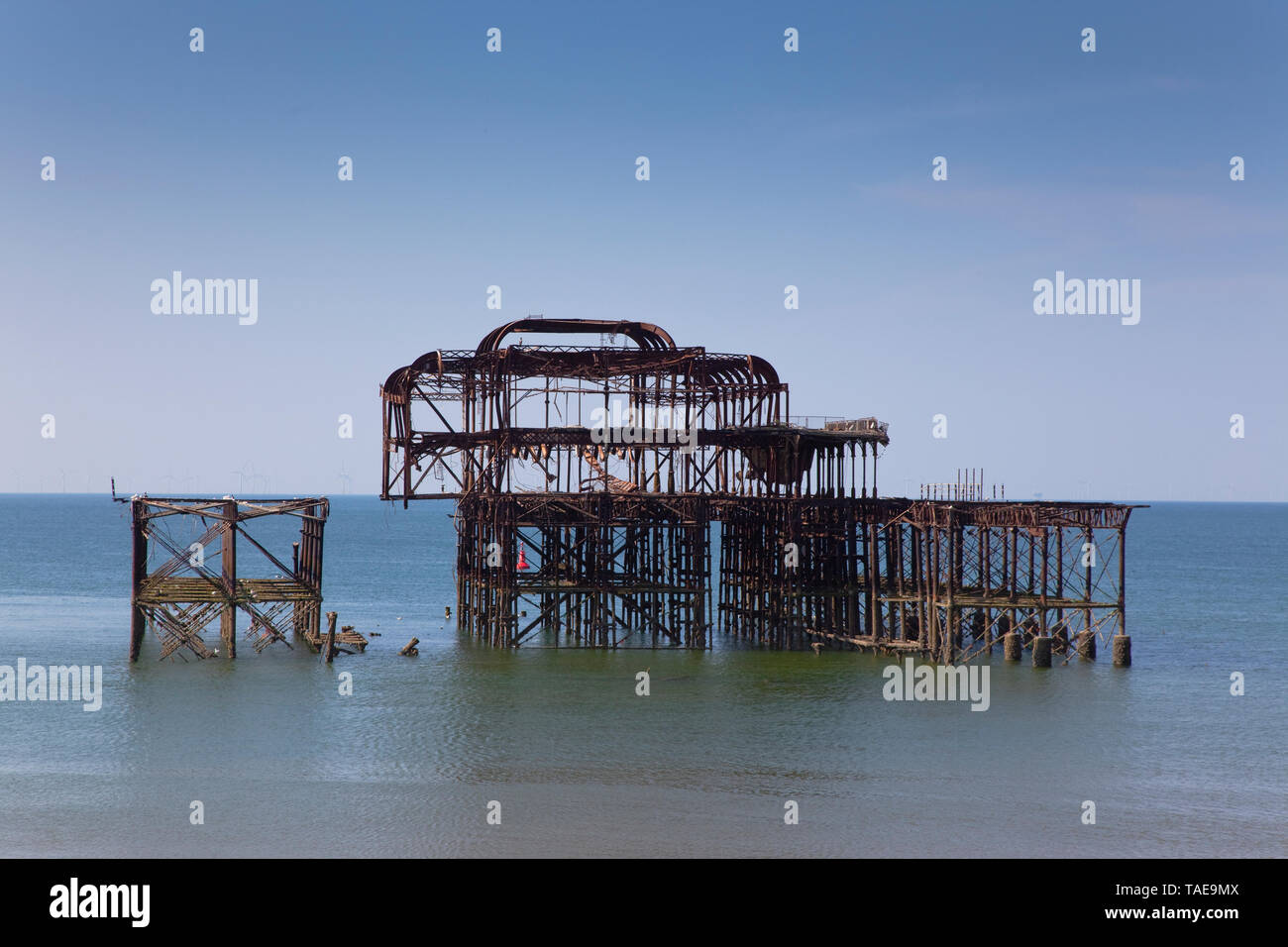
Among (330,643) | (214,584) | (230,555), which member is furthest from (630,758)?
(214,584)

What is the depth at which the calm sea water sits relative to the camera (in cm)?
2761

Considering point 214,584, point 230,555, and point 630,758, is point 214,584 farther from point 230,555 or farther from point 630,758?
point 630,758

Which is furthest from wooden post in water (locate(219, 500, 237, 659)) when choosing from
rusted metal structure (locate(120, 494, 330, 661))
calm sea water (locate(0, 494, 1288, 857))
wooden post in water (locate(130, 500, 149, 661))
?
wooden post in water (locate(130, 500, 149, 661))

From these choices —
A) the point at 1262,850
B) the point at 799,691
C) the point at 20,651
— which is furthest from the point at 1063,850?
the point at 20,651

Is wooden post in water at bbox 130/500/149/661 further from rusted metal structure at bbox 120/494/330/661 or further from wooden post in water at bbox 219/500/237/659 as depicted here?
wooden post in water at bbox 219/500/237/659

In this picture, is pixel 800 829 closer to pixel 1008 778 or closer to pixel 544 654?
pixel 1008 778

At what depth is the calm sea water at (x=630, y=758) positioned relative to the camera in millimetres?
27609

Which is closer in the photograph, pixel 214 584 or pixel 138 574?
pixel 138 574

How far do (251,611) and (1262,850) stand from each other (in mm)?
35698

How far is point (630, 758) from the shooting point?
113 ft

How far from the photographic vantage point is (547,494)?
5434 cm

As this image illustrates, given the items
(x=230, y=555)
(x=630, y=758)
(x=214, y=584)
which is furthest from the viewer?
(x=214, y=584)
